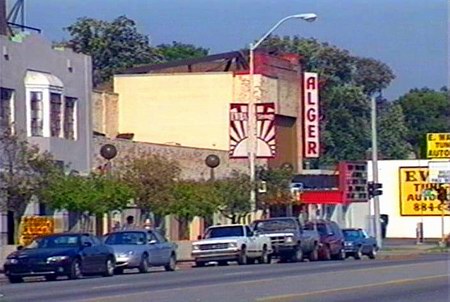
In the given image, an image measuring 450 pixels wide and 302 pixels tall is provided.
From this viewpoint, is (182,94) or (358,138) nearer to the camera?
(182,94)

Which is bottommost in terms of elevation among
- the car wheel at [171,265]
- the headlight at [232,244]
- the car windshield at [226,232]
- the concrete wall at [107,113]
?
the car wheel at [171,265]

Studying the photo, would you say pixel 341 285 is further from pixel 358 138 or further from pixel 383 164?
pixel 358 138

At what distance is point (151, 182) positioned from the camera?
55250 mm

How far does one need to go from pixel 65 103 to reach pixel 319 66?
53993 millimetres

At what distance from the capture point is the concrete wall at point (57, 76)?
5234cm

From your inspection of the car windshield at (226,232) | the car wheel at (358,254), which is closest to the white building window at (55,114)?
the car windshield at (226,232)

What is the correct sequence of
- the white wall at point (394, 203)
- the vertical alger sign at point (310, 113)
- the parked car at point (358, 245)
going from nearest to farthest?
the parked car at point (358, 245), the vertical alger sign at point (310, 113), the white wall at point (394, 203)

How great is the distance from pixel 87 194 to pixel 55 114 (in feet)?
22.4

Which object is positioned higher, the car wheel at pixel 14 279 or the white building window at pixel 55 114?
the white building window at pixel 55 114

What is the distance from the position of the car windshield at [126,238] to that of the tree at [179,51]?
6881 cm

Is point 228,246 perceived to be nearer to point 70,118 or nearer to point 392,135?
point 70,118

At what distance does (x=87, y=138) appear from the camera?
2272 inches

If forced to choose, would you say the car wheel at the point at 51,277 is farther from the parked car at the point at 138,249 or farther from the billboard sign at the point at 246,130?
the billboard sign at the point at 246,130

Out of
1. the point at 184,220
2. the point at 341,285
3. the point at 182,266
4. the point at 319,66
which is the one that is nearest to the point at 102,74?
the point at 319,66
